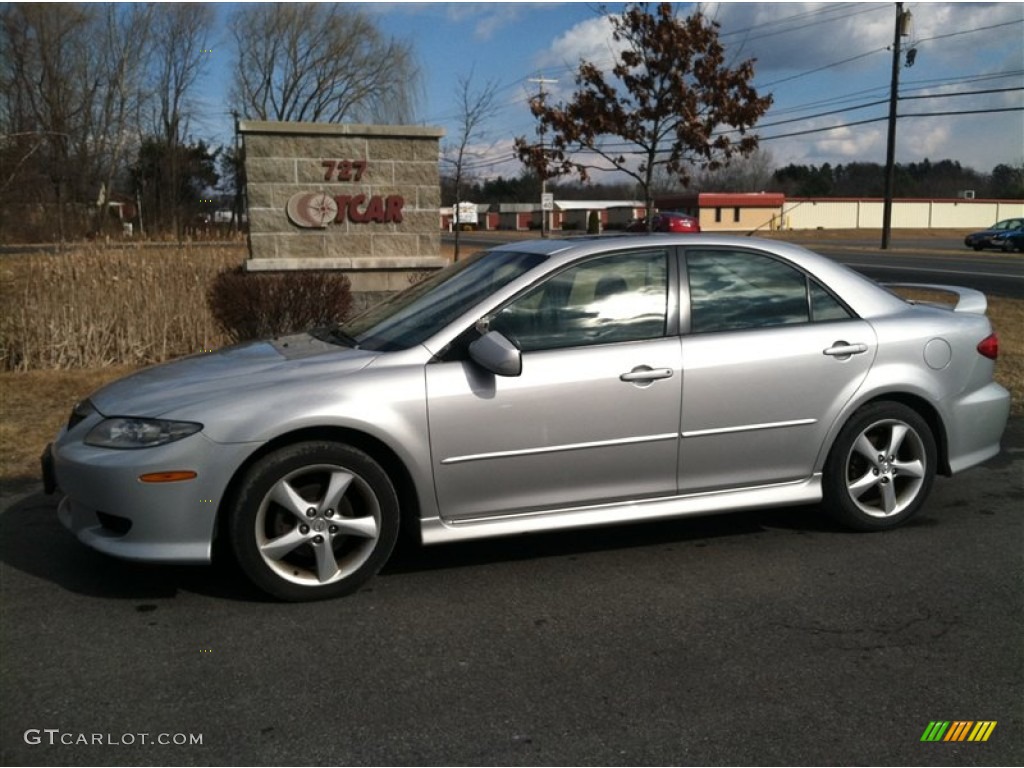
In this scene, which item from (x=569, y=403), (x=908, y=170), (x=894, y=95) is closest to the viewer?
(x=569, y=403)

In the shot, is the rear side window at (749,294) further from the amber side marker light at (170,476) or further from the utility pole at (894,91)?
the utility pole at (894,91)

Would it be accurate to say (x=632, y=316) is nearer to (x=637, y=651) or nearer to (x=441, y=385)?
(x=441, y=385)

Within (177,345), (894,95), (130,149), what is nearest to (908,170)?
(894,95)

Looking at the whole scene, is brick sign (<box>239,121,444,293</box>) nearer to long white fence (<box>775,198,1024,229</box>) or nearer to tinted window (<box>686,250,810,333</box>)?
tinted window (<box>686,250,810,333</box>)

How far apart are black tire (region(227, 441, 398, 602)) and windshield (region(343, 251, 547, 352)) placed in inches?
25.7

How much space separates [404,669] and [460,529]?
90 cm

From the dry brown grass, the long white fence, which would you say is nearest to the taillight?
the dry brown grass

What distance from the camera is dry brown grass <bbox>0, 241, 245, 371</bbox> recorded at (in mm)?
9469

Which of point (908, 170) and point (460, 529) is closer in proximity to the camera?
point (460, 529)

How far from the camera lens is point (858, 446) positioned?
4910mm

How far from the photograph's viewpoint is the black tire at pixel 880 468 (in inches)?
193

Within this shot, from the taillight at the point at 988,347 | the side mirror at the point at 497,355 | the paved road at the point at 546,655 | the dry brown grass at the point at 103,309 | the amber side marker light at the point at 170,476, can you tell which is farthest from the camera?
the dry brown grass at the point at 103,309

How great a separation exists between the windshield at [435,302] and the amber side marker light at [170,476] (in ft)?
3.35

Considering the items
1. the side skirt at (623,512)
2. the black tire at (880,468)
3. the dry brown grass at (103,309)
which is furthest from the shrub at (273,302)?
the black tire at (880,468)
